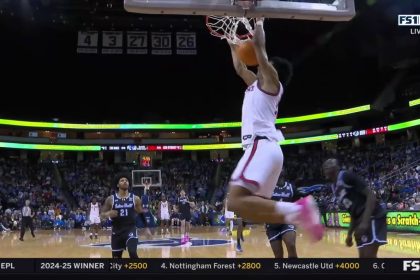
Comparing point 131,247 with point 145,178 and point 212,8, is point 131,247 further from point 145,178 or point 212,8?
point 145,178

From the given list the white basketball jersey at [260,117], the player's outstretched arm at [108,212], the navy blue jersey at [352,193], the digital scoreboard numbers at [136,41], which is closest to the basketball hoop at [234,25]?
the white basketball jersey at [260,117]

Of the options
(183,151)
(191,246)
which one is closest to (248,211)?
(191,246)

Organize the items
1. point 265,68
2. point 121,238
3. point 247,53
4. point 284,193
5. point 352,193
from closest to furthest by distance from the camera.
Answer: point 265,68 < point 247,53 < point 352,193 < point 121,238 < point 284,193

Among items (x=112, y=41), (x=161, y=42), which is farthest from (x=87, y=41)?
(x=161, y=42)

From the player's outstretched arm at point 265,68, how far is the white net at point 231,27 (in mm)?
936

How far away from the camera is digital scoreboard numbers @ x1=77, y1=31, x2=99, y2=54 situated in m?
25.1

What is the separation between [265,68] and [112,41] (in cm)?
2261

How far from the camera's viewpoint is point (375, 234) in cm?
535

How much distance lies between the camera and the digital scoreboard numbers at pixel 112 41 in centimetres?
2522

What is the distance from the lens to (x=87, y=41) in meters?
25.2

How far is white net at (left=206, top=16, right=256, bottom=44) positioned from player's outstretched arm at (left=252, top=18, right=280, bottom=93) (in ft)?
3.07

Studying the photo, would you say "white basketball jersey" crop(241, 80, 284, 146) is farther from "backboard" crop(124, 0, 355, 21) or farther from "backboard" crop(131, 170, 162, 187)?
"backboard" crop(131, 170, 162, 187)
